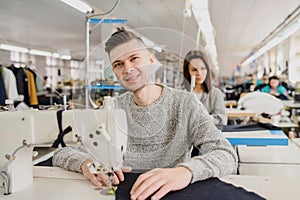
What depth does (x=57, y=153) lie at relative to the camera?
3.52 feet

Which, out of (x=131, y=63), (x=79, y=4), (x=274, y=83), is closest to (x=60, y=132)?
(x=131, y=63)

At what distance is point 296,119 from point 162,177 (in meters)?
5.37

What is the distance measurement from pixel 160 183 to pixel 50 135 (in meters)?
0.36

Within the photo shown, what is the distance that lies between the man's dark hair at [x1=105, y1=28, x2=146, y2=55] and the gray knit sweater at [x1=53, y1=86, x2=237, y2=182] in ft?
0.63

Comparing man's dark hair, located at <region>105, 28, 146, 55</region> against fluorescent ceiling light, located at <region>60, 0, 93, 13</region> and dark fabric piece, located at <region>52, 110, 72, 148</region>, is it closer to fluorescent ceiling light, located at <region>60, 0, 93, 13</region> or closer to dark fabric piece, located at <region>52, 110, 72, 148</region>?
dark fabric piece, located at <region>52, 110, 72, 148</region>

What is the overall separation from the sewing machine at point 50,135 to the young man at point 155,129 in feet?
0.30

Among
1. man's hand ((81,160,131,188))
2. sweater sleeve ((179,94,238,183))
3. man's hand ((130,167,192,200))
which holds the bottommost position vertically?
man's hand ((81,160,131,188))

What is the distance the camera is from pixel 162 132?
1015 mm

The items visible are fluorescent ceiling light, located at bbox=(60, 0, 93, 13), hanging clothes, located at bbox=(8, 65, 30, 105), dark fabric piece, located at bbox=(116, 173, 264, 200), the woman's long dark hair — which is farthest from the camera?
hanging clothes, located at bbox=(8, 65, 30, 105)

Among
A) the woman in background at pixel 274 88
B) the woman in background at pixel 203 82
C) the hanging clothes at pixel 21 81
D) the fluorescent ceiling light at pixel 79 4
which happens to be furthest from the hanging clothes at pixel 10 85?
the woman in background at pixel 274 88

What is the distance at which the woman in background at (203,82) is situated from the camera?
1242 mm

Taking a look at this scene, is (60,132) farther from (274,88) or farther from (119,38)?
(274,88)

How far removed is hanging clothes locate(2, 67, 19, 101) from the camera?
4.35 meters

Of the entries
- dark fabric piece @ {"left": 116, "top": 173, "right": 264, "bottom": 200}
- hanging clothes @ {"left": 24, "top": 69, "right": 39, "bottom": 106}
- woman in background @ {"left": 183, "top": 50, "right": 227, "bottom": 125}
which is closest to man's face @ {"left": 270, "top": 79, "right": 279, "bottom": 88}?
woman in background @ {"left": 183, "top": 50, "right": 227, "bottom": 125}
